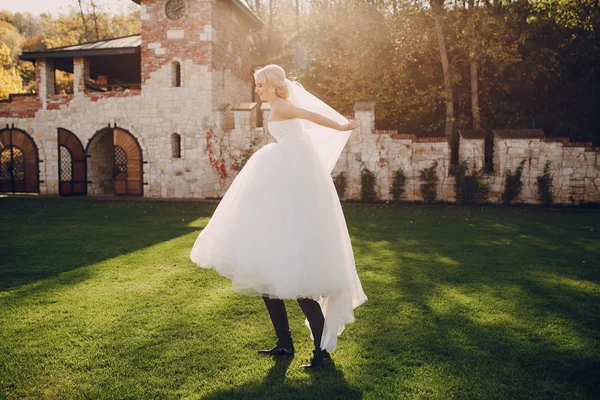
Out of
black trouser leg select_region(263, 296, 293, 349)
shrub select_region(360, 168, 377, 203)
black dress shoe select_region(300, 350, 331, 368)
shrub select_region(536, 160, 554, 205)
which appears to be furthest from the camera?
shrub select_region(360, 168, 377, 203)

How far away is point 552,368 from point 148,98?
53.6ft

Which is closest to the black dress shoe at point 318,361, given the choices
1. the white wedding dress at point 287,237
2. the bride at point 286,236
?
the bride at point 286,236

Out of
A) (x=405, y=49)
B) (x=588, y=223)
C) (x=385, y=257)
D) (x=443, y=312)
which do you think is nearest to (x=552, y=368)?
(x=443, y=312)

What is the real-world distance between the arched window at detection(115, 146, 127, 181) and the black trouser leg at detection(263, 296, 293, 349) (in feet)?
50.1

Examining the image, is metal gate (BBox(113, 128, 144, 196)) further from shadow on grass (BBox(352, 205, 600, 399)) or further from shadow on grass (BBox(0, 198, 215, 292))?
shadow on grass (BBox(352, 205, 600, 399))

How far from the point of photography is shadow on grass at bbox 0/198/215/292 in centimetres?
664

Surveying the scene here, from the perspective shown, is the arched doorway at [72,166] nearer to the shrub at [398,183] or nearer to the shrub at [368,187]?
the shrub at [368,187]

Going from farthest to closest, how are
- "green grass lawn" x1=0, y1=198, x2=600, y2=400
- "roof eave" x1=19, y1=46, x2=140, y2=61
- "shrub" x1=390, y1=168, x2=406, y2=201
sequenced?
"roof eave" x1=19, y1=46, x2=140, y2=61 < "shrub" x1=390, y1=168, x2=406, y2=201 < "green grass lawn" x1=0, y1=198, x2=600, y2=400

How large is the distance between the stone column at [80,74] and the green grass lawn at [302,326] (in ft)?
37.0

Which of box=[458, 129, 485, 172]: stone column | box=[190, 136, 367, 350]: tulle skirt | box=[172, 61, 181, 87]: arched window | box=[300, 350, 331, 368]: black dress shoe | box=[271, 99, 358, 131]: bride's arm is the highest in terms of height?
box=[172, 61, 181, 87]: arched window

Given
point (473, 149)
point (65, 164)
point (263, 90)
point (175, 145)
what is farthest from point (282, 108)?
point (65, 164)

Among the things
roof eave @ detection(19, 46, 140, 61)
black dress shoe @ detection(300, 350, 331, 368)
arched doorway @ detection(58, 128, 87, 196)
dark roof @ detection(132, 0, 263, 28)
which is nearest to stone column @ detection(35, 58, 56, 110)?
roof eave @ detection(19, 46, 140, 61)

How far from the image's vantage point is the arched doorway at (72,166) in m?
17.9

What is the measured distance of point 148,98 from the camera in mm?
17188
